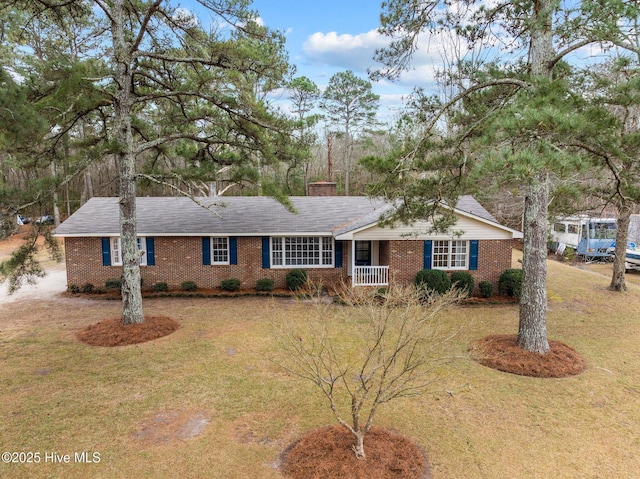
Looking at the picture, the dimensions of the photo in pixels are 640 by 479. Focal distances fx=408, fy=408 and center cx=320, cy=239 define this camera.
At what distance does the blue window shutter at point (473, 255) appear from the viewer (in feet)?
49.4

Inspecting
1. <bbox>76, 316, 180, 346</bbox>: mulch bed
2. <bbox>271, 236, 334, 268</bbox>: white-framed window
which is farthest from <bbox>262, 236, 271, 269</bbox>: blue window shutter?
<bbox>76, 316, 180, 346</bbox>: mulch bed

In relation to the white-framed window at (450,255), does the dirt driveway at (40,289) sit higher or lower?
lower

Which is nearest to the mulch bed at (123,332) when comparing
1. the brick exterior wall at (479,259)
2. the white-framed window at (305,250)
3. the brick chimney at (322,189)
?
the white-framed window at (305,250)

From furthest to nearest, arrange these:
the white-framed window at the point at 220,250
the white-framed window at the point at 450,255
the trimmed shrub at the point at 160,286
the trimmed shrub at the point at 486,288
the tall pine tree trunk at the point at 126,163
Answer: the white-framed window at the point at 220,250
the trimmed shrub at the point at 160,286
the white-framed window at the point at 450,255
the trimmed shrub at the point at 486,288
the tall pine tree trunk at the point at 126,163

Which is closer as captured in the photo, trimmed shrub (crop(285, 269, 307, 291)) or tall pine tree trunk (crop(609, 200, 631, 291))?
trimmed shrub (crop(285, 269, 307, 291))

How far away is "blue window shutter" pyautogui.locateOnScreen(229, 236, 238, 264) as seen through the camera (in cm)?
1608

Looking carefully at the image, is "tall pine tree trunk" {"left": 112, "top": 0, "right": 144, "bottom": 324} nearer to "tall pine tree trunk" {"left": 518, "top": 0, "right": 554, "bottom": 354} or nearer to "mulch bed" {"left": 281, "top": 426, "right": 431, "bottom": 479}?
"mulch bed" {"left": 281, "top": 426, "right": 431, "bottom": 479}

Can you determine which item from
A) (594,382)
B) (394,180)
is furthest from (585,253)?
(394,180)

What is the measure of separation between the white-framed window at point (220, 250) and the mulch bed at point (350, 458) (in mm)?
10986

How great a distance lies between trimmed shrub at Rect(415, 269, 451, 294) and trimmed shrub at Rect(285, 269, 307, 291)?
168 inches

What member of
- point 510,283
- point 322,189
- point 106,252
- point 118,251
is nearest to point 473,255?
point 510,283

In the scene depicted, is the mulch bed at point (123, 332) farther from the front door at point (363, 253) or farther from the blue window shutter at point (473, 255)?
the blue window shutter at point (473, 255)

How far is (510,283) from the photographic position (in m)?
14.7

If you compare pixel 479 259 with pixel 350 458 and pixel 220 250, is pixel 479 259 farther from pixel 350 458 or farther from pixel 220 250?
pixel 350 458
